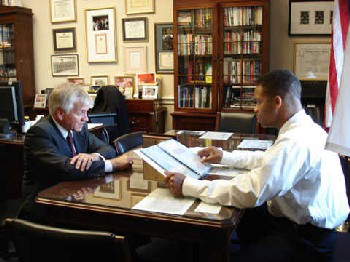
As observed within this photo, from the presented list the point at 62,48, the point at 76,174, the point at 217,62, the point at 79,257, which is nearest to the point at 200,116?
the point at 217,62

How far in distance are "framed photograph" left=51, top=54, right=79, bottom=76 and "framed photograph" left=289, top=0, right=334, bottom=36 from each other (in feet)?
9.73

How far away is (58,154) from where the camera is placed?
1.90 m

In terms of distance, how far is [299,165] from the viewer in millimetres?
1433

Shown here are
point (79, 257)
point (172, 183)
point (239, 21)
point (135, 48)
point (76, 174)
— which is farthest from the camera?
point (135, 48)

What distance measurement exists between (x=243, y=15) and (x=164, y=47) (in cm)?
120

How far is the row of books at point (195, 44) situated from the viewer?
4.50m

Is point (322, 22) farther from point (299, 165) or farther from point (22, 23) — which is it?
point (22, 23)

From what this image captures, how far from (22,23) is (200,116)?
2928 mm

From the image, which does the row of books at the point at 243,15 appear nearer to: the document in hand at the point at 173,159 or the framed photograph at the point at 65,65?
the framed photograph at the point at 65,65

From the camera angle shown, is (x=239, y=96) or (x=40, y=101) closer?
(x=239, y=96)

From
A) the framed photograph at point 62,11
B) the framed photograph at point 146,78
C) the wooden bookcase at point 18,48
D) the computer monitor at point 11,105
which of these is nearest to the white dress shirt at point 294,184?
the computer monitor at point 11,105

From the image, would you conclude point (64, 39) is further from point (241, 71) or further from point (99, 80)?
point (241, 71)

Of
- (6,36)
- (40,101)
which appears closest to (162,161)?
(40,101)

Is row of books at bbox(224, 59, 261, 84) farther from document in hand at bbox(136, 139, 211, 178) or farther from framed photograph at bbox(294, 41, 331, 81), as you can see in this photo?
document in hand at bbox(136, 139, 211, 178)
